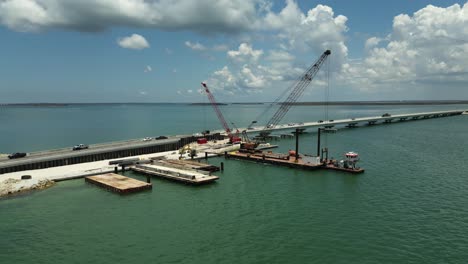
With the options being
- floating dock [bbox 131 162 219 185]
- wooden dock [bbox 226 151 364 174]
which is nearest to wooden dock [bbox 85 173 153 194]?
floating dock [bbox 131 162 219 185]

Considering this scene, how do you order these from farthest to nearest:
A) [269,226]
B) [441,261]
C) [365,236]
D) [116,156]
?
[116,156], [269,226], [365,236], [441,261]

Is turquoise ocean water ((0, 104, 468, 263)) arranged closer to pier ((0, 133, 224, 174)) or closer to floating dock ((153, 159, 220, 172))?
floating dock ((153, 159, 220, 172))

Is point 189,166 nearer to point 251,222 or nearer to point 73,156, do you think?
point 73,156

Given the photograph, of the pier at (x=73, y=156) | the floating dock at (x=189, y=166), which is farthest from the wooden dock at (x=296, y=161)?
the pier at (x=73, y=156)

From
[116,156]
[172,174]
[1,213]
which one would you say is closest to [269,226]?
[172,174]

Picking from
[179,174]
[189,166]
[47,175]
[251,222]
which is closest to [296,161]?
[189,166]

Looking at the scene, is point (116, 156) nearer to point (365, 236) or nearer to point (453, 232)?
point (365, 236)
